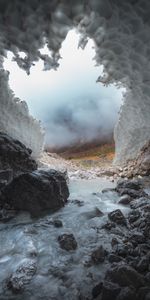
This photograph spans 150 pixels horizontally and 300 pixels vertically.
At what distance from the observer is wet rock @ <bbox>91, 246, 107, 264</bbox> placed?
5.29 metres

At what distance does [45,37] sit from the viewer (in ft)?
17.4

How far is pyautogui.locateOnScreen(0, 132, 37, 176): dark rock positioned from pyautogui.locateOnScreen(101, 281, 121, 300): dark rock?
6442mm

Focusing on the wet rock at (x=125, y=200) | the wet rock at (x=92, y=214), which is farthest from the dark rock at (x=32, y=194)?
the wet rock at (x=125, y=200)

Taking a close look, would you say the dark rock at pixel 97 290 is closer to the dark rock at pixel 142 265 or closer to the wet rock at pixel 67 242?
the dark rock at pixel 142 265

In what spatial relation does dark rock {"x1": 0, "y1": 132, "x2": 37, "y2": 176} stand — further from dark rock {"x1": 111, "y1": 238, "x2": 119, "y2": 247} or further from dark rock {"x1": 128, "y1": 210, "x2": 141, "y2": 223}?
dark rock {"x1": 111, "y1": 238, "x2": 119, "y2": 247}

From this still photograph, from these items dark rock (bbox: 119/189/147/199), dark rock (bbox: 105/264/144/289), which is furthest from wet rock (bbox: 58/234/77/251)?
dark rock (bbox: 119/189/147/199)

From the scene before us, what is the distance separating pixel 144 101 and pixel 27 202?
13.2 ft

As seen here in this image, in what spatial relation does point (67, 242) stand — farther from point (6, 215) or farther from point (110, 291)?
point (6, 215)

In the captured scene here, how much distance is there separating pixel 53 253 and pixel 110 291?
5.67 ft

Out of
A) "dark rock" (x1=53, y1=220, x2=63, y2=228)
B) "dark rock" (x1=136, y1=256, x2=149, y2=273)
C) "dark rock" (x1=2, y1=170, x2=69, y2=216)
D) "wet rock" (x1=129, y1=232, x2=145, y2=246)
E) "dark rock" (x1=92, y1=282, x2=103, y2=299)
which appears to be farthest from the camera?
"dark rock" (x1=2, y1=170, x2=69, y2=216)

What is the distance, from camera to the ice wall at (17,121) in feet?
41.8

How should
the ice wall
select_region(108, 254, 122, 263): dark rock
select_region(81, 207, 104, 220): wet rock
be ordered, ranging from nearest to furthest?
select_region(108, 254, 122, 263): dark rock
select_region(81, 207, 104, 220): wet rock
the ice wall

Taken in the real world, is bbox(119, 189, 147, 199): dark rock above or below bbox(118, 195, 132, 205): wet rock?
above

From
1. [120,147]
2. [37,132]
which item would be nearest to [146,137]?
[120,147]
